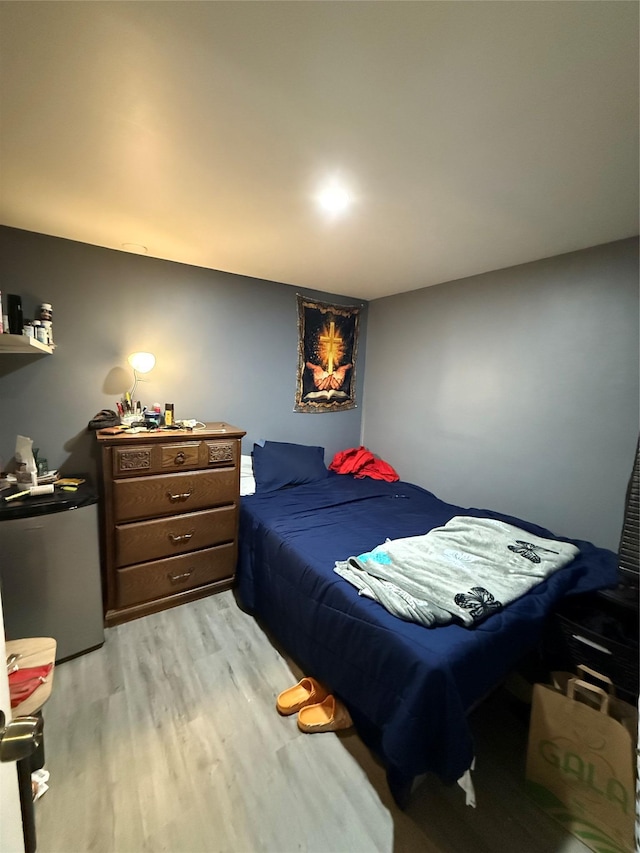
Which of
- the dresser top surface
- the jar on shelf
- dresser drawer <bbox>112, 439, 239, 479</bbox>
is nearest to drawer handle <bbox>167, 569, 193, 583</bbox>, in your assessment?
dresser drawer <bbox>112, 439, 239, 479</bbox>

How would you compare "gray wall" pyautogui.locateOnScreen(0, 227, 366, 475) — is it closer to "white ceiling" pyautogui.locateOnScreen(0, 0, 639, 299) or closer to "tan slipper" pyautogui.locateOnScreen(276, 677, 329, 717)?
"white ceiling" pyautogui.locateOnScreen(0, 0, 639, 299)

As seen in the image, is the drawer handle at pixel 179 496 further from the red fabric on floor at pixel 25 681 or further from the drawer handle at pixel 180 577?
the red fabric on floor at pixel 25 681

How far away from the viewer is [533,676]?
1553mm

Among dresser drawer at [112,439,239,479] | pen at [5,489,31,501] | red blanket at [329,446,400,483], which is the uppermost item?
dresser drawer at [112,439,239,479]

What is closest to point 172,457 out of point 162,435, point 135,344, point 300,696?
point 162,435

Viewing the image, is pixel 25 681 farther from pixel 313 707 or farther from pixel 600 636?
pixel 600 636

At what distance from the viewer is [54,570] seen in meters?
1.66

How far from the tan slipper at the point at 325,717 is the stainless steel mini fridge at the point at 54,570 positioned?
47.2 inches

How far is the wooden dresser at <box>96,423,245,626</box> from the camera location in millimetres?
1921

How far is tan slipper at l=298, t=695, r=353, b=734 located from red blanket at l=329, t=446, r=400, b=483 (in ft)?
5.98

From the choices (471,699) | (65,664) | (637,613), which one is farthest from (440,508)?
(65,664)

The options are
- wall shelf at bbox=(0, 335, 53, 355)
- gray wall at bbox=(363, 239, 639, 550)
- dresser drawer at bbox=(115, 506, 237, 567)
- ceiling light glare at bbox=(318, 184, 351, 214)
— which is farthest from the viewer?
dresser drawer at bbox=(115, 506, 237, 567)

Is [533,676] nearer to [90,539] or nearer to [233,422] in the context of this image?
[90,539]

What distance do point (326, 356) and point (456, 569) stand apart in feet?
7.33
